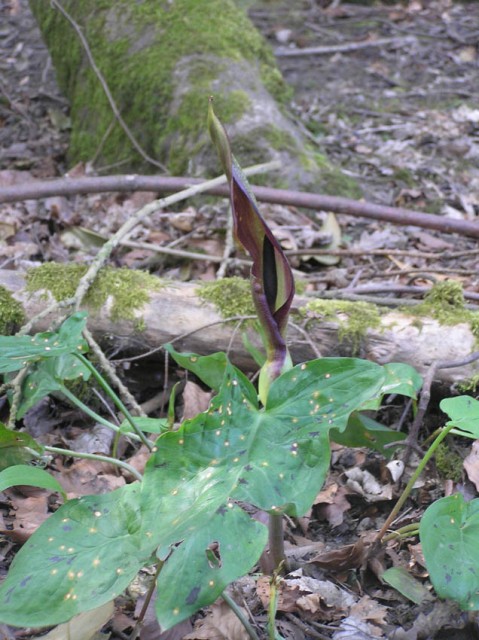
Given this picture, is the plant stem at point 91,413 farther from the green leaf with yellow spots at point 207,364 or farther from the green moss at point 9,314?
the green moss at point 9,314

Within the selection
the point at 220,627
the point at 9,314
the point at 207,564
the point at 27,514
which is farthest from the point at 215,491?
the point at 9,314

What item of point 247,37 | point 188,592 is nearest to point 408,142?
point 247,37

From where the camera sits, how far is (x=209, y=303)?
2.44 m

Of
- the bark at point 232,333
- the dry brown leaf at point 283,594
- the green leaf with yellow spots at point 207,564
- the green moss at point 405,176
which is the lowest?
the green moss at point 405,176

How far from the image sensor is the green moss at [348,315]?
2.30 meters

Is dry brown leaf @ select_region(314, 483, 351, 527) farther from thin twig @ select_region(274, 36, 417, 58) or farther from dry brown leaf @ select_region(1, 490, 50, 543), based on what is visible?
thin twig @ select_region(274, 36, 417, 58)

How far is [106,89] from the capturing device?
4445 mm

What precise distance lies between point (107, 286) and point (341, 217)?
1.83m

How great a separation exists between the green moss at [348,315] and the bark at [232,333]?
0.01m

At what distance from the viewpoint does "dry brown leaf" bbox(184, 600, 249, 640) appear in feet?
4.73

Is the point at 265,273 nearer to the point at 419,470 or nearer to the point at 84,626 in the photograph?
the point at 419,470

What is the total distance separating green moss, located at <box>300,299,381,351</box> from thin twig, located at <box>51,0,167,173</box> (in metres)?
2.16

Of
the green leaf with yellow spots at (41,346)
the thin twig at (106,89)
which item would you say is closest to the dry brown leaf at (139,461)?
the green leaf with yellow spots at (41,346)

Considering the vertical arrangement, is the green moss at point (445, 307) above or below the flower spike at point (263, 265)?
below
